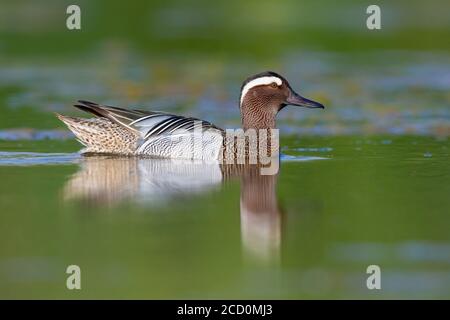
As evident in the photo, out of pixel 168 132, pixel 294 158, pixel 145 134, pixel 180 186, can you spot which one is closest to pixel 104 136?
pixel 145 134

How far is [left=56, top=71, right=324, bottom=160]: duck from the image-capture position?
1251cm

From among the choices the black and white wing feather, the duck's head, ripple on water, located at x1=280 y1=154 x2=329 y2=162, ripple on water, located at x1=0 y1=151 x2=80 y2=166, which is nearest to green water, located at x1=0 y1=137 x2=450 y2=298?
ripple on water, located at x1=0 y1=151 x2=80 y2=166

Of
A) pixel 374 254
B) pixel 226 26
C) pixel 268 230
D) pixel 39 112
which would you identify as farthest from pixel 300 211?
pixel 226 26

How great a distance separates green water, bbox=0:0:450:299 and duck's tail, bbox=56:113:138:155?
0.27 meters

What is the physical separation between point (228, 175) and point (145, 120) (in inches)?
67.8

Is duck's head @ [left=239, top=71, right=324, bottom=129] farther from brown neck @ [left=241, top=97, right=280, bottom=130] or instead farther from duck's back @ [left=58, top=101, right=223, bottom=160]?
duck's back @ [left=58, top=101, right=223, bottom=160]

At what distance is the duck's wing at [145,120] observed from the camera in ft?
41.3

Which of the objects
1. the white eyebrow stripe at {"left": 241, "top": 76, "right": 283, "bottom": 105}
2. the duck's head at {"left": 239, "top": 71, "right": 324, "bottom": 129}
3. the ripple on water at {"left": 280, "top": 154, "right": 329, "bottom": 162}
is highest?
the white eyebrow stripe at {"left": 241, "top": 76, "right": 283, "bottom": 105}

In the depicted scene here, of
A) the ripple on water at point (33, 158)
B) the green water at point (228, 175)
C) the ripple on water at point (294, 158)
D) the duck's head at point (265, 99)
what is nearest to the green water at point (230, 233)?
the green water at point (228, 175)

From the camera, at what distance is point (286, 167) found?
11859 mm

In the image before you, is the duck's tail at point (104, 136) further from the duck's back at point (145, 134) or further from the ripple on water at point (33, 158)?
the ripple on water at point (33, 158)

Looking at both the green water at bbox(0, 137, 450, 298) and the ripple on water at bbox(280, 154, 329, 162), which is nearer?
the green water at bbox(0, 137, 450, 298)

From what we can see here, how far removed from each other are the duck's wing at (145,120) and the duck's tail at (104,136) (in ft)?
0.31

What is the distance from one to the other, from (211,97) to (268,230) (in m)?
8.08
